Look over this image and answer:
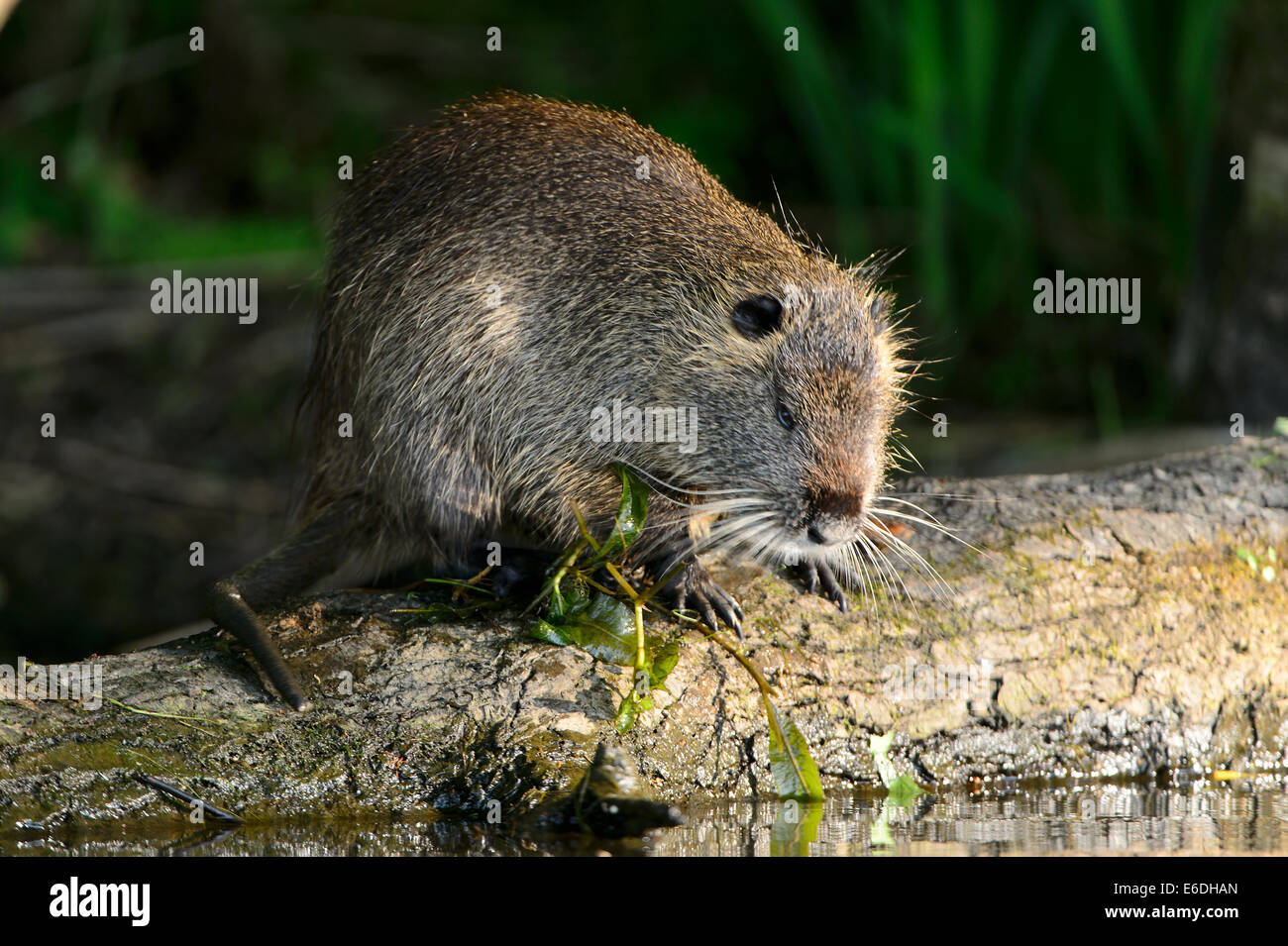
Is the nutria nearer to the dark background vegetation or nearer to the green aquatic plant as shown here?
the green aquatic plant

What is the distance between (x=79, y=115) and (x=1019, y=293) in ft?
18.3

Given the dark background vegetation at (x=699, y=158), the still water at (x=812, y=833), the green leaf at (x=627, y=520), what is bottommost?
the still water at (x=812, y=833)

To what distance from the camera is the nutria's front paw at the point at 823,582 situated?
136 inches

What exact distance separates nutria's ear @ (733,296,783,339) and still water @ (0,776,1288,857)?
45.4 inches

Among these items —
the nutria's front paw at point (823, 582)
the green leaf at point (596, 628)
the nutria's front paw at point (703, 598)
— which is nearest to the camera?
the green leaf at point (596, 628)

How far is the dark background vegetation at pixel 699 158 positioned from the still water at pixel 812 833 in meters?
3.13

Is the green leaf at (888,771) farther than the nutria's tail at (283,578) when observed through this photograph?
Yes

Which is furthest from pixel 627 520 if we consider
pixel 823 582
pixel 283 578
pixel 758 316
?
pixel 283 578

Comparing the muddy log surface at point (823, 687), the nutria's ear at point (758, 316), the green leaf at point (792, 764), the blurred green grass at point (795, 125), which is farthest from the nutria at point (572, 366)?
the blurred green grass at point (795, 125)

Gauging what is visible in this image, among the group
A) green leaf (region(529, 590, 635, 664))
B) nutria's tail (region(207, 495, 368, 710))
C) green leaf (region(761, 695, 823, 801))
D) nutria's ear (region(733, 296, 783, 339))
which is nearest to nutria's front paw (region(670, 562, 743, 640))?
green leaf (region(529, 590, 635, 664))

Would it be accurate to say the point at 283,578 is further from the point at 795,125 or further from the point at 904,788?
the point at 795,125

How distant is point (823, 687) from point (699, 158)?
16.4 ft

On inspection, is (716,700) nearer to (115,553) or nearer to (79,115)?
(115,553)

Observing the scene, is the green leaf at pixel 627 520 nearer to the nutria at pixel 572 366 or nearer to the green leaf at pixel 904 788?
the nutria at pixel 572 366
